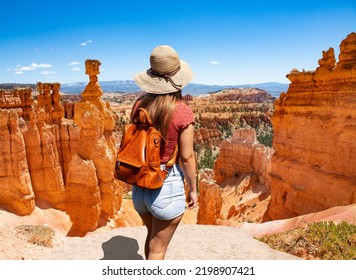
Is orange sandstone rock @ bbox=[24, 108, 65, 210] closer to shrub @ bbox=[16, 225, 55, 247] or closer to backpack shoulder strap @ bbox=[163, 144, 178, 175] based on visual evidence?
shrub @ bbox=[16, 225, 55, 247]

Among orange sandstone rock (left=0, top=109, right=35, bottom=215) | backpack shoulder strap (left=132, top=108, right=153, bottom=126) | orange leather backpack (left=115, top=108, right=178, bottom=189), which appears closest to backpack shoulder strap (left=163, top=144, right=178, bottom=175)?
orange leather backpack (left=115, top=108, right=178, bottom=189)

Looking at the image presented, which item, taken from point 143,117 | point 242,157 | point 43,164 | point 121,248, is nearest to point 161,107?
point 143,117

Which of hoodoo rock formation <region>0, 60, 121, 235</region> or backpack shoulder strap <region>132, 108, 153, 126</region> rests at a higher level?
backpack shoulder strap <region>132, 108, 153, 126</region>

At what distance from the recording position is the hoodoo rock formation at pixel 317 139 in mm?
10492

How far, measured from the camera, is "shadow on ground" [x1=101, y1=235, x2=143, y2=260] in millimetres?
5020

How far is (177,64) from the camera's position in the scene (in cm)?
348

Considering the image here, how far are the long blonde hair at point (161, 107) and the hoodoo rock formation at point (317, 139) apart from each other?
8648mm

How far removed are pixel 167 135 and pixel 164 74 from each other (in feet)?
2.26

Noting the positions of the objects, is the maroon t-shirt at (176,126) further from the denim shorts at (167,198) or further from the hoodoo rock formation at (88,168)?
the hoodoo rock formation at (88,168)

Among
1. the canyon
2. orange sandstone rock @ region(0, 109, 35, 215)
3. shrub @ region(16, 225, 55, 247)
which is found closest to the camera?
shrub @ region(16, 225, 55, 247)

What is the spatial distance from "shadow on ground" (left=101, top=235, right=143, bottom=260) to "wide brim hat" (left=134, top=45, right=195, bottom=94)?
2.85 meters

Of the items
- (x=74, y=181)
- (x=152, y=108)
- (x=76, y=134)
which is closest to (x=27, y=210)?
(x=74, y=181)
